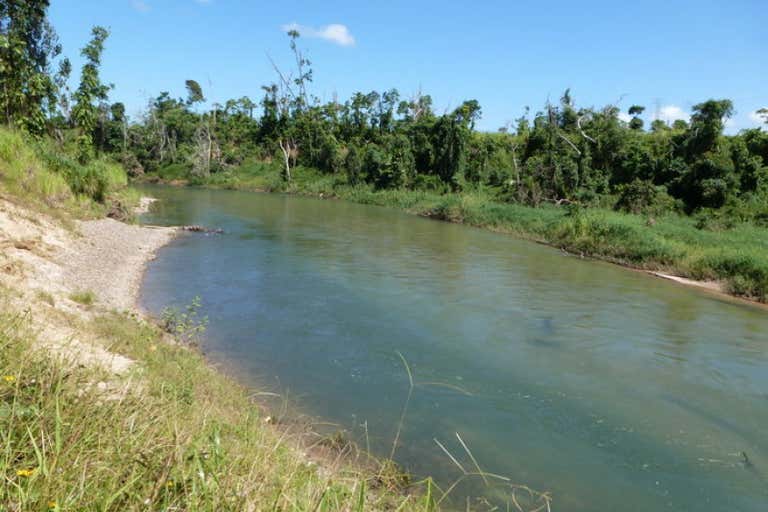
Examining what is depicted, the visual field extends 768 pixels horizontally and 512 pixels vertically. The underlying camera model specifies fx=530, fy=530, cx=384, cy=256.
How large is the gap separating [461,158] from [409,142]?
642 centimetres

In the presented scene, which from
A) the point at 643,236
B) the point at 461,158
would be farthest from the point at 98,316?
the point at 461,158

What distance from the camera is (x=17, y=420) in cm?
269

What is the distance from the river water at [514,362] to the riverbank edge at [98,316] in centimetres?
70

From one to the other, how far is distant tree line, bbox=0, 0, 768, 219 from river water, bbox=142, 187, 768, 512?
41.3 ft

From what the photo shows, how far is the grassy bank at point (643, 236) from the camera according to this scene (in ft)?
58.9

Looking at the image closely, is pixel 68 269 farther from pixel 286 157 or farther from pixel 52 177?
pixel 286 157

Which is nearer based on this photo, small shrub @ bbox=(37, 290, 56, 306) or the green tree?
small shrub @ bbox=(37, 290, 56, 306)

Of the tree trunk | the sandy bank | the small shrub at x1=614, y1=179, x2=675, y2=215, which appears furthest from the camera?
the tree trunk

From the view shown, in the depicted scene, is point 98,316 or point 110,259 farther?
point 110,259

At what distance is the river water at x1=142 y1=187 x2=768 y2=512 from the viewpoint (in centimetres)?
665

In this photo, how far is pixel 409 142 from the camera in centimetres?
4972

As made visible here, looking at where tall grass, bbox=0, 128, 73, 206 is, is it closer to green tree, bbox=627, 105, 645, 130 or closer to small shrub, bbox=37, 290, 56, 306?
small shrub, bbox=37, 290, 56, 306

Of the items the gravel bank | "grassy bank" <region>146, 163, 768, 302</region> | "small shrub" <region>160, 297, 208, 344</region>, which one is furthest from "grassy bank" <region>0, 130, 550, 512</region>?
"grassy bank" <region>146, 163, 768, 302</region>

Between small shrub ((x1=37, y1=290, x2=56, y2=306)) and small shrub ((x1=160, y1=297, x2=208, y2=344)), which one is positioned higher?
small shrub ((x1=37, y1=290, x2=56, y2=306))
